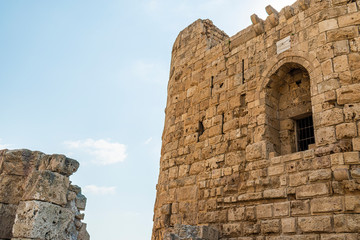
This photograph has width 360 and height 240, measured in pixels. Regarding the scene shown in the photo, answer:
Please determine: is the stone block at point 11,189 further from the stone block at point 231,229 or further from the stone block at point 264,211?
the stone block at point 264,211

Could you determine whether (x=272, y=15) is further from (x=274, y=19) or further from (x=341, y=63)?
(x=341, y=63)

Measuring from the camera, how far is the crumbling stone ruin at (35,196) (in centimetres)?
345

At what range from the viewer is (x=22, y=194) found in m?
3.72

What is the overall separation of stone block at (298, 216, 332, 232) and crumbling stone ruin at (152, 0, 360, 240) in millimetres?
12

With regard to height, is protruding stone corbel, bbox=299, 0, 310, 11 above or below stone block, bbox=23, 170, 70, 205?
above

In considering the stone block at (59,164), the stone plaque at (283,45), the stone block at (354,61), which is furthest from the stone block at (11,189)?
the stone block at (354,61)

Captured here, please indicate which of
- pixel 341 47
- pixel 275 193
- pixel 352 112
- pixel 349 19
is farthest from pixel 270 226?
pixel 349 19

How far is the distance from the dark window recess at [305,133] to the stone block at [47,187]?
347 centimetres

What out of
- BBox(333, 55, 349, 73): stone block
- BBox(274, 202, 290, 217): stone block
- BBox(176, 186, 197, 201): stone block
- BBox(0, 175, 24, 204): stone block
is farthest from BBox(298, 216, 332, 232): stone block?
BBox(0, 175, 24, 204): stone block

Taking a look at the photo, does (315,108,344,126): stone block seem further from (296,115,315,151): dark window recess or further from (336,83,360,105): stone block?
(296,115,315,151): dark window recess

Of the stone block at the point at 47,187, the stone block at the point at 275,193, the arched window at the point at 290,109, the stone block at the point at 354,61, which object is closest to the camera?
the stone block at the point at 47,187

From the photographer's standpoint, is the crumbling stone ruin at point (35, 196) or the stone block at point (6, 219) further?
the stone block at point (6, 219)

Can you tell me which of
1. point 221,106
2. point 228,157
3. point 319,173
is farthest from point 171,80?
point 319,173

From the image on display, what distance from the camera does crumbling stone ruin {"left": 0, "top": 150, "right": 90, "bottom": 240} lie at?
3453 millimetres
